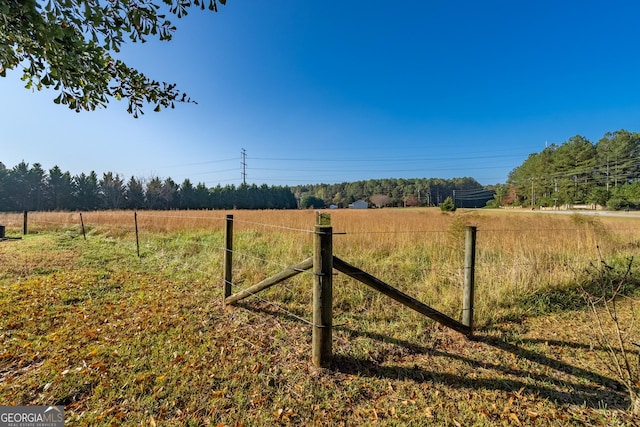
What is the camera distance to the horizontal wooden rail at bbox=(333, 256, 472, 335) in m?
2.38

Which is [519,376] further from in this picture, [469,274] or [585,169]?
[585,169]

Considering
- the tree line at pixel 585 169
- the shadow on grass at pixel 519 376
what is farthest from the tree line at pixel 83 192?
the tree line at pixel 585 169

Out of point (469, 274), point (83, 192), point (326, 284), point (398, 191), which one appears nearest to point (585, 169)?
point (398, 191)

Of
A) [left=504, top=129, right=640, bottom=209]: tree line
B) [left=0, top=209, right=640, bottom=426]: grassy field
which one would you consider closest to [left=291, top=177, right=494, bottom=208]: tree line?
[left=504, top=129, right=640, bottom=209]: tree line

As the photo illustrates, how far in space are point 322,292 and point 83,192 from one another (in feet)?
167

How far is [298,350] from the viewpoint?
8.73ft

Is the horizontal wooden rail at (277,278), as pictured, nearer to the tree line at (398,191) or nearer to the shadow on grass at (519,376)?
the shadow on grass at (519,376)

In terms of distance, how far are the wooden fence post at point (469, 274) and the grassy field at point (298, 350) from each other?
27 cm

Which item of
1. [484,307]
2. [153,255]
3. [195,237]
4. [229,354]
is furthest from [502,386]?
[195,237]

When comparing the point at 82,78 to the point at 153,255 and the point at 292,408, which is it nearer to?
the point at 292,408

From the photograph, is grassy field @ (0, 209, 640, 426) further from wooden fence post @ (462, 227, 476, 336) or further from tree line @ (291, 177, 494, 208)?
tree line @ (291, 177, 494, 208)

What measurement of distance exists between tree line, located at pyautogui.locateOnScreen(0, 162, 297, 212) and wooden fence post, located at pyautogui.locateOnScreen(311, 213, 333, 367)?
42532mm

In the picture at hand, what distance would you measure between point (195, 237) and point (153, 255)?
259cm

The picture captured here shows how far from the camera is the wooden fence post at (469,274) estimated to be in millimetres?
2770
